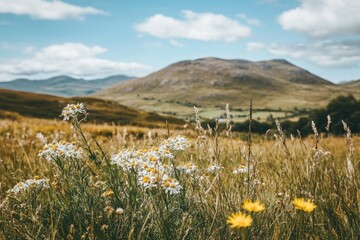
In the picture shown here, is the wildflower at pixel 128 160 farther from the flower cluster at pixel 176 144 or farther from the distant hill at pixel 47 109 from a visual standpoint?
the distant hill at pixel 47 109

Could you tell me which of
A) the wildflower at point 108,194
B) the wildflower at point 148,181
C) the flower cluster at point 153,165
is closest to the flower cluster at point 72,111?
the flower cluster at point 153,165

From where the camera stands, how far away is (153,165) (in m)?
2.92

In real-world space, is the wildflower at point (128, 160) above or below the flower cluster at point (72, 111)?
below

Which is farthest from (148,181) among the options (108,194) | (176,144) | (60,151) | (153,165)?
(60,151)

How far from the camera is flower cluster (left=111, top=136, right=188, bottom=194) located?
2.61 m

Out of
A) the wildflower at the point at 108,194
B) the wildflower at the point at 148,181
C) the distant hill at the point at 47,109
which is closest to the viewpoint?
the wildflower at the point at 148,181

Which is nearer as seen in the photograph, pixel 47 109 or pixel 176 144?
pixel 176 144

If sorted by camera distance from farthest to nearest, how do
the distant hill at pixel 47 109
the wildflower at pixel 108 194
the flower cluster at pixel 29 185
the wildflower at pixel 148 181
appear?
1. the distant hill at pixel 47 109
2. the flower cluster at pixel 29 185
3. the wildflower at pixel 108 194
4. the wildflower at pixel 148 181

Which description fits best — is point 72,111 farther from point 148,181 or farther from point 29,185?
point 148,181

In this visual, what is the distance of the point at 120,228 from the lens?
9.80 feet

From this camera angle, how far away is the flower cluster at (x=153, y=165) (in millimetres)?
2613

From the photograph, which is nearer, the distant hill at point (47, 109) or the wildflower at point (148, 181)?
the wildflower at point (148, 181)

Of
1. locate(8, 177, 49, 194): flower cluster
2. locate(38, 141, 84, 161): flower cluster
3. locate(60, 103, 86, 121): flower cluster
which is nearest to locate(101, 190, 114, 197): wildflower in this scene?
locate(38, 141, 84, 161): flower cluster

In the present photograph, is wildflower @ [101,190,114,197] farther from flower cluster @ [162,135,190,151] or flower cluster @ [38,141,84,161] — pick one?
flower cluster @ [162,135,190,151]
